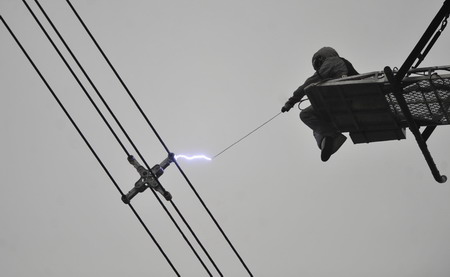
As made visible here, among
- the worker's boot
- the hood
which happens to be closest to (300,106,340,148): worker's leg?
the worker's boot

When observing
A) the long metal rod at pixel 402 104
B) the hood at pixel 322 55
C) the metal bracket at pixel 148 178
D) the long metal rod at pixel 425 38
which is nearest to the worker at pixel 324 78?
the hood at pixel 322 55

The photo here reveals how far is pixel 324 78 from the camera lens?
1296 centimetres

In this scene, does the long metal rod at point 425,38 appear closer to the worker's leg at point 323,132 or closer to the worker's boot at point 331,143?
the worker's leg at point 323,132

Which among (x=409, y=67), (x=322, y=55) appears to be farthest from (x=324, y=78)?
(x=409, y=67)

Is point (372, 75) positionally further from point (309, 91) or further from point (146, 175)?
point (146, 175)

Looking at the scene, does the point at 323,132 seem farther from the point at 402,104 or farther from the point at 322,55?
the point at 402,104

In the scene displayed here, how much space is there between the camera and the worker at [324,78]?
12.6m

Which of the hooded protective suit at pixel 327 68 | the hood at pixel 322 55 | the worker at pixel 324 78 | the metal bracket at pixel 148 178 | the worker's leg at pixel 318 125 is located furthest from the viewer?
the hood at pixel 322 55

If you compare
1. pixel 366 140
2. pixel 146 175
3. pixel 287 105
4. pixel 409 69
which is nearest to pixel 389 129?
pixel 366 140

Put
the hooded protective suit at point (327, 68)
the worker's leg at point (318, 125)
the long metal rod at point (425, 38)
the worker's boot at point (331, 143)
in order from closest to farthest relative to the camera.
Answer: the long metal rod at point (425, 38), the worker's leg at point (318, 125), the hooded protective suit at point (327, 68), the worker's boot at point (331, 143)

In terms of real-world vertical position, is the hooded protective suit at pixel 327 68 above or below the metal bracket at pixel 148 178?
below

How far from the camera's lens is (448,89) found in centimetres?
1066

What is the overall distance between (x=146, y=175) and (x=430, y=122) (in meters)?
4.60

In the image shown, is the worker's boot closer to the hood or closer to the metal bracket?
the hood
